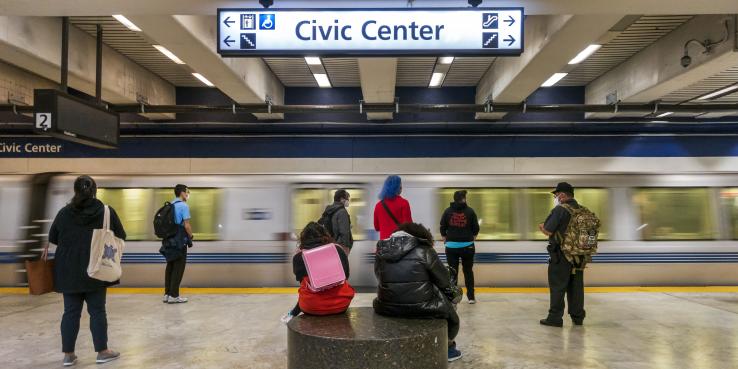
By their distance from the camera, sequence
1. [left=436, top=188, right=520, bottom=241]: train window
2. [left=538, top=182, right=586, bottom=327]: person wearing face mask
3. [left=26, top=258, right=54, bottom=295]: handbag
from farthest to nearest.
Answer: [left=436, top=188, right=520, bottom=241]: train window → [left=538, top=182, right=586, bottom=327]: person wearing face mask → [left=26, top=258, right=54, bottom=295]: handbag

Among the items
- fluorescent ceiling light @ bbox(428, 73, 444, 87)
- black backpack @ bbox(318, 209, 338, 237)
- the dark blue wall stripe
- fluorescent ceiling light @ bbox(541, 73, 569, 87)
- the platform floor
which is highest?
fluorescent ceiling light @ bbox(428, 73, 444, 87)

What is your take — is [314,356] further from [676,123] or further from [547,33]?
[676,123]

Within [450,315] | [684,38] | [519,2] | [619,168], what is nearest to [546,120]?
[619,168]

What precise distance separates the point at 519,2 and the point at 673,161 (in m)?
8.10

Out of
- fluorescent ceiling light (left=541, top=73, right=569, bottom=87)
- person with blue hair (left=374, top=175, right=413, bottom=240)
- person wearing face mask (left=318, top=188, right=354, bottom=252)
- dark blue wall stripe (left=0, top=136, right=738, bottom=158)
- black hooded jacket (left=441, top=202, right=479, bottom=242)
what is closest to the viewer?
person with blue hair (left=374, top=175, right=413, bottom=240)

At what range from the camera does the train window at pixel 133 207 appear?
8.24m

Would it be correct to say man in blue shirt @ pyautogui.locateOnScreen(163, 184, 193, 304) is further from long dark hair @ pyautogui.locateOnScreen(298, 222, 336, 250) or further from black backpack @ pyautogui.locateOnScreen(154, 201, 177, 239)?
long dark hair @ pyautogui.locateOnScreen(298, 222, 336, 250)

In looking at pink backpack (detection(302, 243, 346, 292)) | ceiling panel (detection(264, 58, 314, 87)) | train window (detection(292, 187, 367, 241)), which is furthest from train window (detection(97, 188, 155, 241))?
pink backpack (detection(302, 243, 346, 292))

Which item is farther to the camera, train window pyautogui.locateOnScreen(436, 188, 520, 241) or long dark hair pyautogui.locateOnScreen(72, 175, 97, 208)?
train window pyautogui.locateOnScreen(436, 188, 520, 241)

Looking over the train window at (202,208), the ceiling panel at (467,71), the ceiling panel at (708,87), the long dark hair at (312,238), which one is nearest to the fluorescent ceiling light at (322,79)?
the ceiling panel at (467,71)

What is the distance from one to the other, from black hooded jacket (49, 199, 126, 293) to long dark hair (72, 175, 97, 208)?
0.12ft

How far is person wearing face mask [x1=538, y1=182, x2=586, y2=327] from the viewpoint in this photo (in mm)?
5500

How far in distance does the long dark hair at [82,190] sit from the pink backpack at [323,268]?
2.18 metres

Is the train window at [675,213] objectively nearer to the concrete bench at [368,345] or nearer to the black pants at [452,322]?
the black pants at [452,322]
